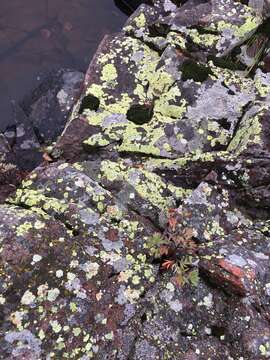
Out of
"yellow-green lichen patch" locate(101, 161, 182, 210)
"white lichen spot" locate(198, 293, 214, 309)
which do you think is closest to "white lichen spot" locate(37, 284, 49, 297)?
"white lichen spot" locate(198, 293, 214, 309)

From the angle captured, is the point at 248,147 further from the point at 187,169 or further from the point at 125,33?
the point at 125,33

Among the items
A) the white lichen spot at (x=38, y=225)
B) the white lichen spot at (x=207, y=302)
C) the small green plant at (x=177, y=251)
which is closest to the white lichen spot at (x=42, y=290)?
the white lichen spot at (x=38, y=225)

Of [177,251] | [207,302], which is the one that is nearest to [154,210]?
[177,251]

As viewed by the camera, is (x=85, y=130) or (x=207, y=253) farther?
(x=85, y=130)

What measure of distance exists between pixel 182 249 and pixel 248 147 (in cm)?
232

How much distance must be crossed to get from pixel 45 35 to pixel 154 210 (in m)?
9.36

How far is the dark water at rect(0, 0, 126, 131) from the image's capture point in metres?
14.2

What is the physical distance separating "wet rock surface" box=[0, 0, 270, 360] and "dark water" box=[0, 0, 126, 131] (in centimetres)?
430

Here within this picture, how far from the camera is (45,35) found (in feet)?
48.8

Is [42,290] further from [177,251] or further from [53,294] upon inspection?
[177,251]

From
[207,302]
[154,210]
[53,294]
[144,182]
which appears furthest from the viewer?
[144,182]

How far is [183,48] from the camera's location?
10078 mm

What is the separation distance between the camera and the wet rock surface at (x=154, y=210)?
6305 millimetres

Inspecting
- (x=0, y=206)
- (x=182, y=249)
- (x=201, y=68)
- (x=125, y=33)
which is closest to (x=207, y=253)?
(x=182, y=249)
